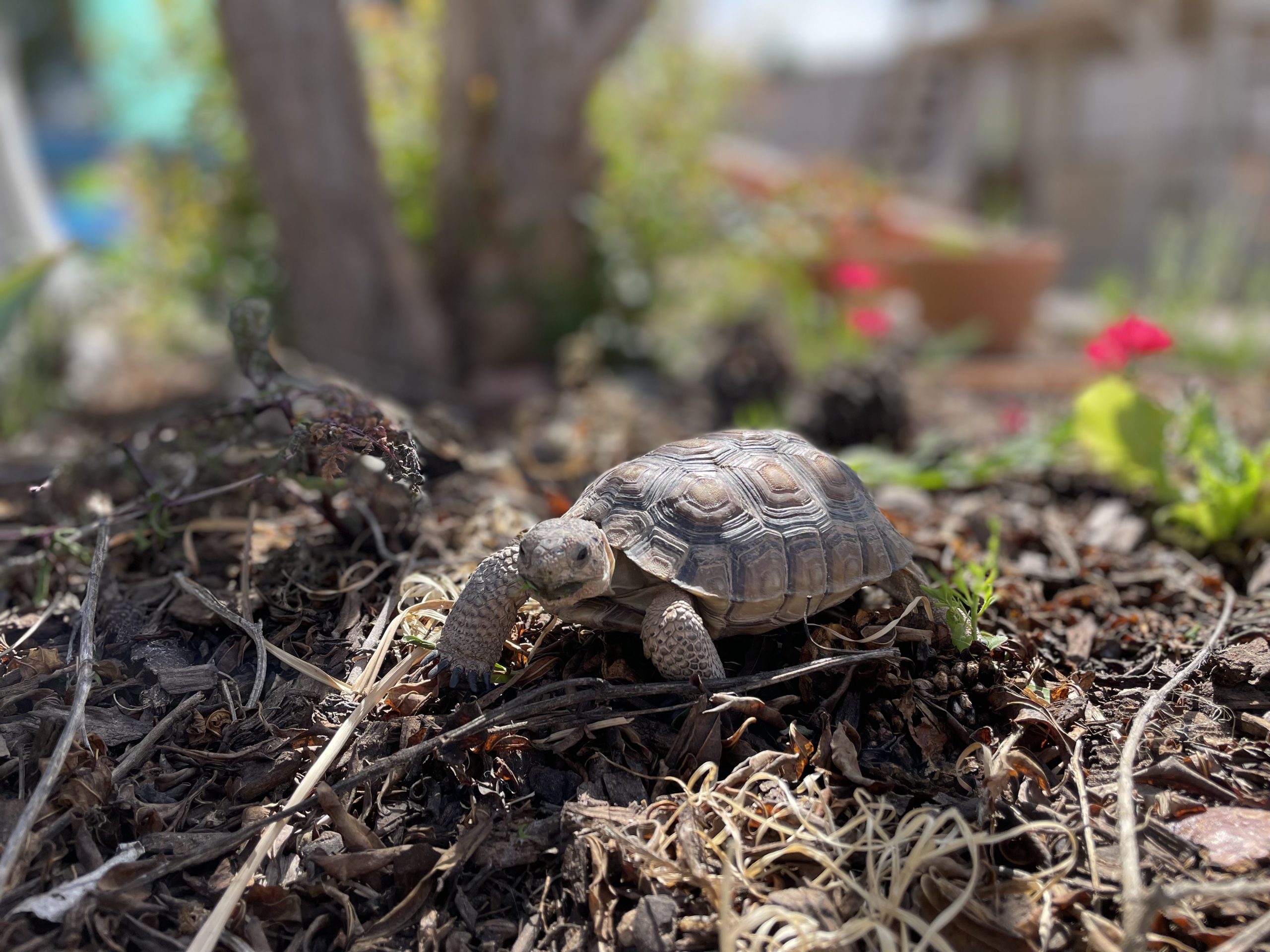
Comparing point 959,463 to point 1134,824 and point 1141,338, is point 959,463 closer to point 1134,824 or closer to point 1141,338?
point 1141,338

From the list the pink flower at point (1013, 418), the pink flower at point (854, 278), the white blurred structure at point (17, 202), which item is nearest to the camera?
the pink flower at point (1013, 418)

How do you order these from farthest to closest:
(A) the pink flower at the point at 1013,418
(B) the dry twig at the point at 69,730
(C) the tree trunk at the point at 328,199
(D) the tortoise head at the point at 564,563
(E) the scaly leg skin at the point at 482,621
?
(A) the pink flower at the point at 1013,418
(C) the tree trunk at the point at 328,199
(E) the scaly leg skin at the point at 482,621
(D) the tortoise head at the point at 564,563
(B) the dry twig at the point at 69,730

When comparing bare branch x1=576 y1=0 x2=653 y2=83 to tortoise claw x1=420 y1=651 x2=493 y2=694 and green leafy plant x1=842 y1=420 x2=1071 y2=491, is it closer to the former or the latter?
green leafy plant x1=842 y1=420 x2=1071 y2=491

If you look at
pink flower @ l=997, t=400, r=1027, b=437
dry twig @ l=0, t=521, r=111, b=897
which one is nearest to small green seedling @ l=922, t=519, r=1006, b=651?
dry twig @ l=0, t=521, r=111, b=897

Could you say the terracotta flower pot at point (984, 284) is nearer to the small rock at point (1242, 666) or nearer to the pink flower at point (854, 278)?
the pink flower at point (854, 278)

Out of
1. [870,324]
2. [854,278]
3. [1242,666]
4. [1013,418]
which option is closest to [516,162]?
[854,278]

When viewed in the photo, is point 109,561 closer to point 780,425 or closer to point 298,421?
point 298,421

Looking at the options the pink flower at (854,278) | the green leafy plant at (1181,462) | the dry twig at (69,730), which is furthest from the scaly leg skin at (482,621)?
the pink flower at (854,278)
